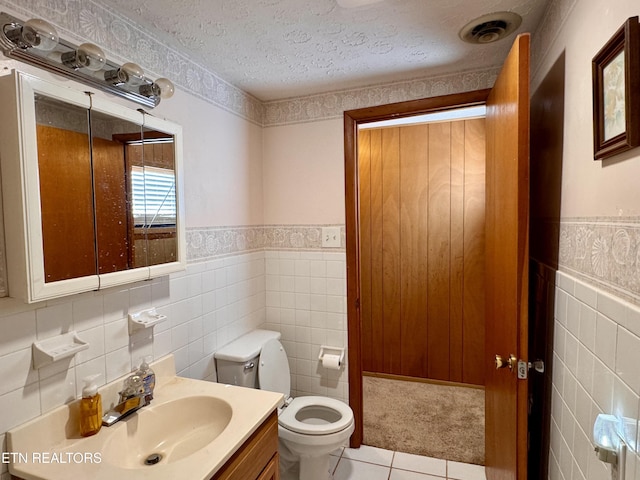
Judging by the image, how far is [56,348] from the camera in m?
1.05

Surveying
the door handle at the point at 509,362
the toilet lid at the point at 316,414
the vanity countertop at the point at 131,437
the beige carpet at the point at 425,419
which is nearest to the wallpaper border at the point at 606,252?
the door handle at the point at 509,362

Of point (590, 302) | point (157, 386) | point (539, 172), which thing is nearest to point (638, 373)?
point (590, 302)

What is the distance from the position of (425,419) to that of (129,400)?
2.07 metres

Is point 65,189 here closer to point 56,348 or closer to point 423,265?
point 56,348

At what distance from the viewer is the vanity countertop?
930 millimetres

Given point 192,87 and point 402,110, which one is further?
point 402,110

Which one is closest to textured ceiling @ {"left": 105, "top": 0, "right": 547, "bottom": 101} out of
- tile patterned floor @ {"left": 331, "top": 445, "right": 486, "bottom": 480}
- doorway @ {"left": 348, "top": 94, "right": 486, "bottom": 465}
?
doorway @ {"left": 348, "top": 94, "right": 486, "bottom": 465}

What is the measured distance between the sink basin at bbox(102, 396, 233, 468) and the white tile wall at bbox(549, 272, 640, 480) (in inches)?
42.9

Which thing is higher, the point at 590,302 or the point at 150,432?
the point at 590,302

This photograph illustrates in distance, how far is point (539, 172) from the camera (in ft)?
4.63

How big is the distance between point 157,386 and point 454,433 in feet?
6.45

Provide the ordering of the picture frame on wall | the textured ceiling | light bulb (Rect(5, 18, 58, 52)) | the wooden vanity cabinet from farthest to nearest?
1. the textured ceiling
2. the wooden vanity cabinet
3. light bulb (Rect(5, 18, 58, 52))
4. the picture frame on wall

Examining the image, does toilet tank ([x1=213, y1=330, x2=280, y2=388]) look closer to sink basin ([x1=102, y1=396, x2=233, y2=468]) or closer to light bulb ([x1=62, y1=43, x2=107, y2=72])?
sink basin ([x1=102, y1=396, x2=233, y2=468])

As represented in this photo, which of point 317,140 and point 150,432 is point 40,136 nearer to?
point 150,432
